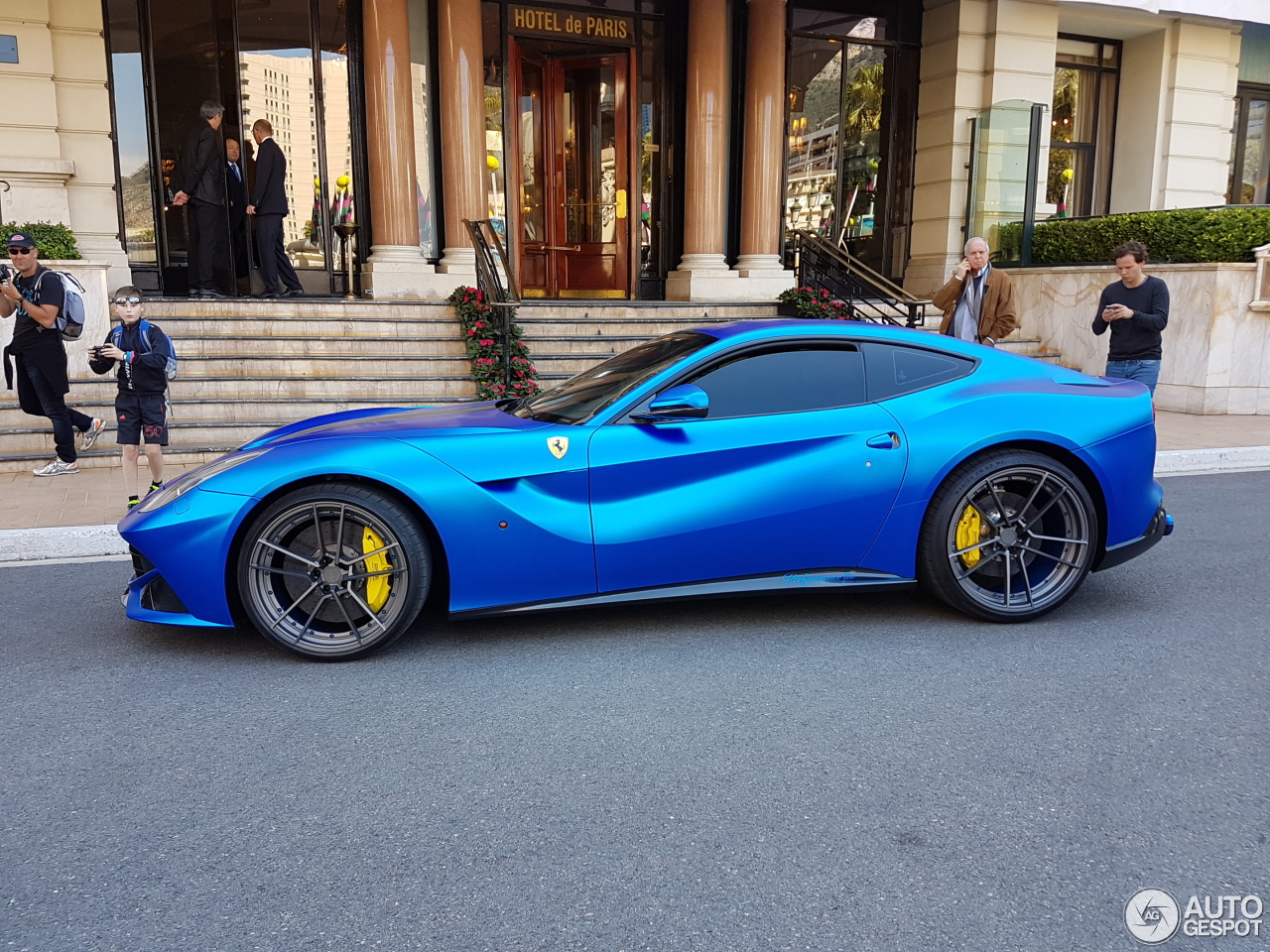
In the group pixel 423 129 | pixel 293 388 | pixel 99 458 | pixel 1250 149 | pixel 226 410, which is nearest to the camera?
pixel 99 458

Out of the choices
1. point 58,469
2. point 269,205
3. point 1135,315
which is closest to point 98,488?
point 58,469

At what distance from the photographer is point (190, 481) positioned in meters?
4.17

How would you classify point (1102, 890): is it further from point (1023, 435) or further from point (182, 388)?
point (182, 388)

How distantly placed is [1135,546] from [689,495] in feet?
7.22

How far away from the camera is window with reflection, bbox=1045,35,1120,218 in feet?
55.5

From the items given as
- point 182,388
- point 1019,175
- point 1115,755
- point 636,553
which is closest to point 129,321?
point 182,388

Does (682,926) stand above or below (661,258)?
below

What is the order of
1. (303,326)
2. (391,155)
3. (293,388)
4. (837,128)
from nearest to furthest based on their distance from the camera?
(293,388)
(303,326)
(391,155)
(837,128)

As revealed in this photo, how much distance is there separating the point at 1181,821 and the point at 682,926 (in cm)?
151

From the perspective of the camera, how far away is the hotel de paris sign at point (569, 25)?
13875 mm

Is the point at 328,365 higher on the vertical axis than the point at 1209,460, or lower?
higher

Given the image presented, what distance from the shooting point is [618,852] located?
8.74ft

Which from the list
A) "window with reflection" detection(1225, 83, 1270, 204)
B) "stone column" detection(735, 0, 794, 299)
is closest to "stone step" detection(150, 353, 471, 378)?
"stone column" detection(735, 0, 794, 299)

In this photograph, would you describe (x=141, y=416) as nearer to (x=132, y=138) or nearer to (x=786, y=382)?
(x=786, y=382)
